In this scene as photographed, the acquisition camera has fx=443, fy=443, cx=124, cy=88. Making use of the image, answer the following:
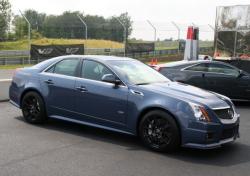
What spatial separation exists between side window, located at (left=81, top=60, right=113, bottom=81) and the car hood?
2.86 feet

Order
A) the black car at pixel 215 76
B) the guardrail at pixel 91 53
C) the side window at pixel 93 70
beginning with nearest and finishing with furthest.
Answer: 1. the side window at pixel 93 70
2. the black car at pixel 215 76
3. the guardrail at pixel 91 53

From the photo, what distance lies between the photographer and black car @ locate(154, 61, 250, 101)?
1233 cm

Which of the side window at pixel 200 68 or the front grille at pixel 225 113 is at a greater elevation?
the side window at pixel 200 68

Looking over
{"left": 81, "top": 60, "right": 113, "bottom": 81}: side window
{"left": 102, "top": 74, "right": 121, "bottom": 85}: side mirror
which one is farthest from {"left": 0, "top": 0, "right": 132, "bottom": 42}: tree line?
{"left": 102, "top": 74, "right": 121, "bottom": 85}: side mirror

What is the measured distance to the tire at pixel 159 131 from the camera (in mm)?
6594

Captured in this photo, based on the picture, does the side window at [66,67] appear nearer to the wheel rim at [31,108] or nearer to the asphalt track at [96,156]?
the wheel rim at [31,108]

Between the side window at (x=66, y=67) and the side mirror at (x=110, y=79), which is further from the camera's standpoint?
the side window at (x=66, y=67)

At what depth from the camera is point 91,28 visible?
107ft

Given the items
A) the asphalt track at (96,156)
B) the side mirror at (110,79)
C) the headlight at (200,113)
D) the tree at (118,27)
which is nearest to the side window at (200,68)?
the asphalt track at (96,156)

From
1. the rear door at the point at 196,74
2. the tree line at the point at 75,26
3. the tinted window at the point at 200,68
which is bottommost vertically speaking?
the rear door at the point at 196,74

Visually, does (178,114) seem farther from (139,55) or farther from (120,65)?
(139,55)

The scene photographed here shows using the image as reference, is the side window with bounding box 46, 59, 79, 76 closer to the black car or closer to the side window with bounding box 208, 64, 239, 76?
the black car

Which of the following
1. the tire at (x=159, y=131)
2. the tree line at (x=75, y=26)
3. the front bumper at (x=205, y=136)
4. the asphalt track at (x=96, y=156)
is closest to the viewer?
the asphalt track at (x=96, y=156)

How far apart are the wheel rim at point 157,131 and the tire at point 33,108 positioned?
239 cm
